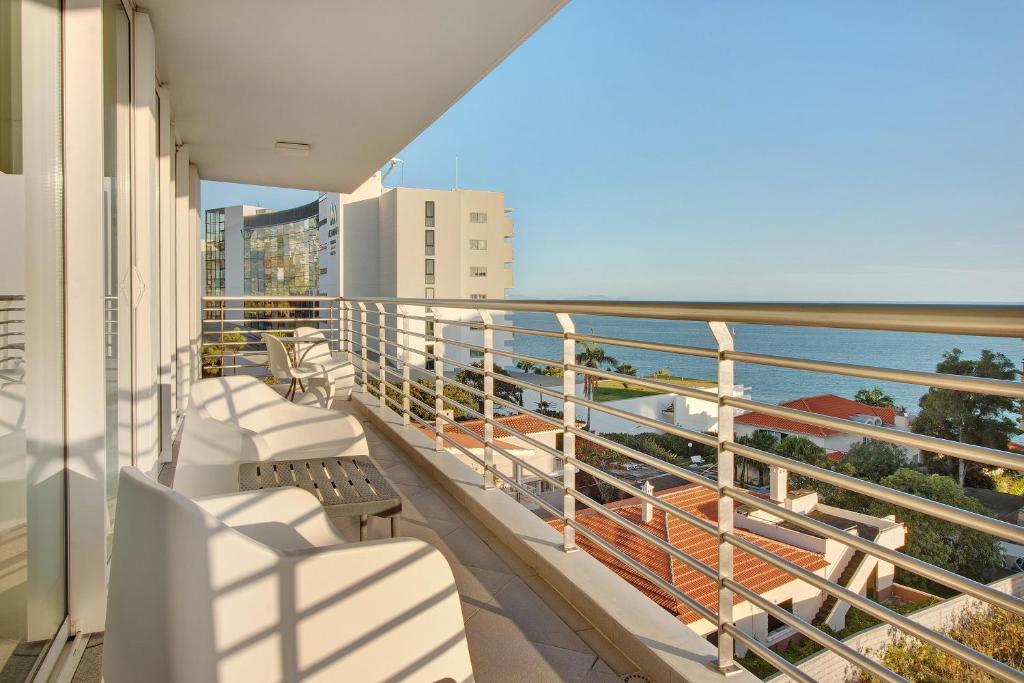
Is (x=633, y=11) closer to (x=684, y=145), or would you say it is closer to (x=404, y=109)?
(x=684, y=145)

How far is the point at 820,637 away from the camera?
1.40 metres

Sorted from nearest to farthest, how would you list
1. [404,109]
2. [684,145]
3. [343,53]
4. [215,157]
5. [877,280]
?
[343,53]
[404,109]
[215,157]
[877,280]
[684,145]

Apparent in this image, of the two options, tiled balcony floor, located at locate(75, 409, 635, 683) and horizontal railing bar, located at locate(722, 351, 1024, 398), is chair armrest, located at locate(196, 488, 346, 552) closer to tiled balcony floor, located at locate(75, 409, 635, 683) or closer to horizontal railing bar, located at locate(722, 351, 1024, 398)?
tiled balcony floor, located at locate(75, 409, 635, 683)

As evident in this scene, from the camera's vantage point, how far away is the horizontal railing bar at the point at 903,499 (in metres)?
1.07

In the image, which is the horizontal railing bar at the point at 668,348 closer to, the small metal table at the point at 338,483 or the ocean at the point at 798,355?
the small metal table at the point at 338,483

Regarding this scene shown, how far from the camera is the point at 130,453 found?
268 cm

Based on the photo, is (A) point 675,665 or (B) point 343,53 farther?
(B) point 343,53

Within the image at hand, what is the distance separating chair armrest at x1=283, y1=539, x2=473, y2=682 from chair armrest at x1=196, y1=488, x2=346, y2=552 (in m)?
0.40

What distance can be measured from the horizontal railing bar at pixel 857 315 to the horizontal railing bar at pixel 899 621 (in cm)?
52

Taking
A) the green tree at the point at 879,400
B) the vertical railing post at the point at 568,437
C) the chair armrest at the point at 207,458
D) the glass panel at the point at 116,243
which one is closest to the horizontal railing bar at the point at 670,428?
the vertical railing post at the point at 568,437

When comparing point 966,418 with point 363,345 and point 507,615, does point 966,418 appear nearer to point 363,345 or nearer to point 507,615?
point 507,615

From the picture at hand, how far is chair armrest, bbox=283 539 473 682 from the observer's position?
114 centimetres

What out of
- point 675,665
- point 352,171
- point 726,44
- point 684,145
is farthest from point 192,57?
point 726,44

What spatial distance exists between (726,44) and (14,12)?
6078 centimetres
